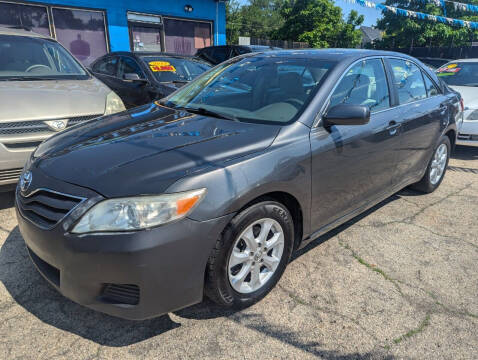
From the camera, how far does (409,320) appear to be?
7.54 ft

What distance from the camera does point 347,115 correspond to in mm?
2486

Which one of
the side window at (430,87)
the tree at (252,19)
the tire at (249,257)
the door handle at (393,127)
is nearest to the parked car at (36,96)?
the tire at (249,257)

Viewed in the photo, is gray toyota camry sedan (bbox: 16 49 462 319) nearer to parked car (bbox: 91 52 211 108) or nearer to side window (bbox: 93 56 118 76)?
parked car (bbox: 91 52 211 108)

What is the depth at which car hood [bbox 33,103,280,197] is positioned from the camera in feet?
6.32

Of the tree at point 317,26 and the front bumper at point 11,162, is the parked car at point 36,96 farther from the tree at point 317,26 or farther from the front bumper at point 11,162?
the tree at point 317,26

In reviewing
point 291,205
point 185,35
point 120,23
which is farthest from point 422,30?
point 291,205

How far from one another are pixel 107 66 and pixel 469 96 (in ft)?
21.8

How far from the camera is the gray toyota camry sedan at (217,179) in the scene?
185 centimetres

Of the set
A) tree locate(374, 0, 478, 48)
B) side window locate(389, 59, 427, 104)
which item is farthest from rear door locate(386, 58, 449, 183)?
tree locate(374, 0, 478, 48)

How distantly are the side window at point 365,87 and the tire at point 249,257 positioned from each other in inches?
39.5

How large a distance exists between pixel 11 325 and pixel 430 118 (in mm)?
3981

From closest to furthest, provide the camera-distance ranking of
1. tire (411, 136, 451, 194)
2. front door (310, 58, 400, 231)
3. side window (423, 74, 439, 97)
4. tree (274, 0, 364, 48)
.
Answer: front door (310, 58, 400, 231) → side window (423, 74, 439, 97) → tire (411, 136, 451, 194) → tree (274, 0, 364, 48)

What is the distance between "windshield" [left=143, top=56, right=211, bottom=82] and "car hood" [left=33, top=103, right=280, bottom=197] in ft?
11.6

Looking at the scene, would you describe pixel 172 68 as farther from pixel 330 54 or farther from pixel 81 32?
pixel 81 32
